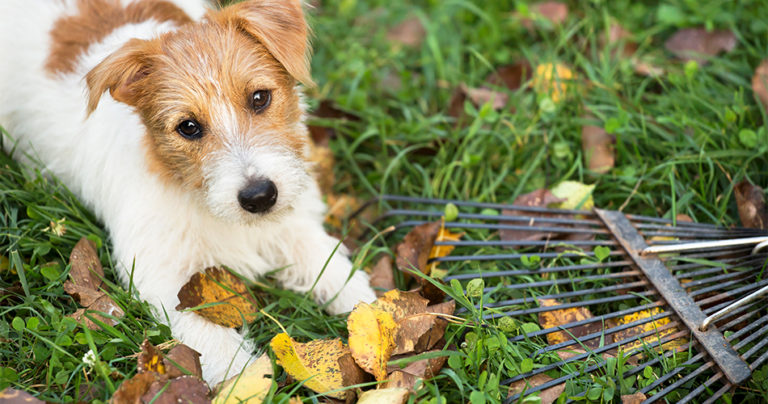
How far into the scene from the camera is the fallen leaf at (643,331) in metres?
2.85

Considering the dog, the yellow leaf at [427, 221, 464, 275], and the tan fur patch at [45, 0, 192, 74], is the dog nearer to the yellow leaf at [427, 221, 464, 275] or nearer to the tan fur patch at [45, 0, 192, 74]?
the tan fur patch at [45, 0, 192, 74]

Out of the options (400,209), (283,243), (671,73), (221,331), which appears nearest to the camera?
(221,331)

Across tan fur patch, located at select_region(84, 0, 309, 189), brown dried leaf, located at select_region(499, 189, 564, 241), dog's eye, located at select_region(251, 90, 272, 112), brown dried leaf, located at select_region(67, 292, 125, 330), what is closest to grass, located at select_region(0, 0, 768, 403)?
brown dried leaf, located at select_region(67, 292, 125, 330)

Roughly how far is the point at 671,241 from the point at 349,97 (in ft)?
7.82

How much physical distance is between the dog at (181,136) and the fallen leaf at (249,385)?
0.32 ft

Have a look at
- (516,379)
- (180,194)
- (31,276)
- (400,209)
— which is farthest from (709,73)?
(31,276)

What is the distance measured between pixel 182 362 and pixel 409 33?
Answer: 349 cm

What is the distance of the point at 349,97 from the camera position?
178 inches

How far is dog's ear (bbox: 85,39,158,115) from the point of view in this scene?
2.85m

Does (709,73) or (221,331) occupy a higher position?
(709,73)

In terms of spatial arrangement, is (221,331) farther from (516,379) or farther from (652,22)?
(652,22)

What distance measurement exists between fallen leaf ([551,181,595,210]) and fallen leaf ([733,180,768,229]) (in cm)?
78

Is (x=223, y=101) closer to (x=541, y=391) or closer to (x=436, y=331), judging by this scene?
(x=436, y=331)

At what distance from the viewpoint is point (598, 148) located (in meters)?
4.02
